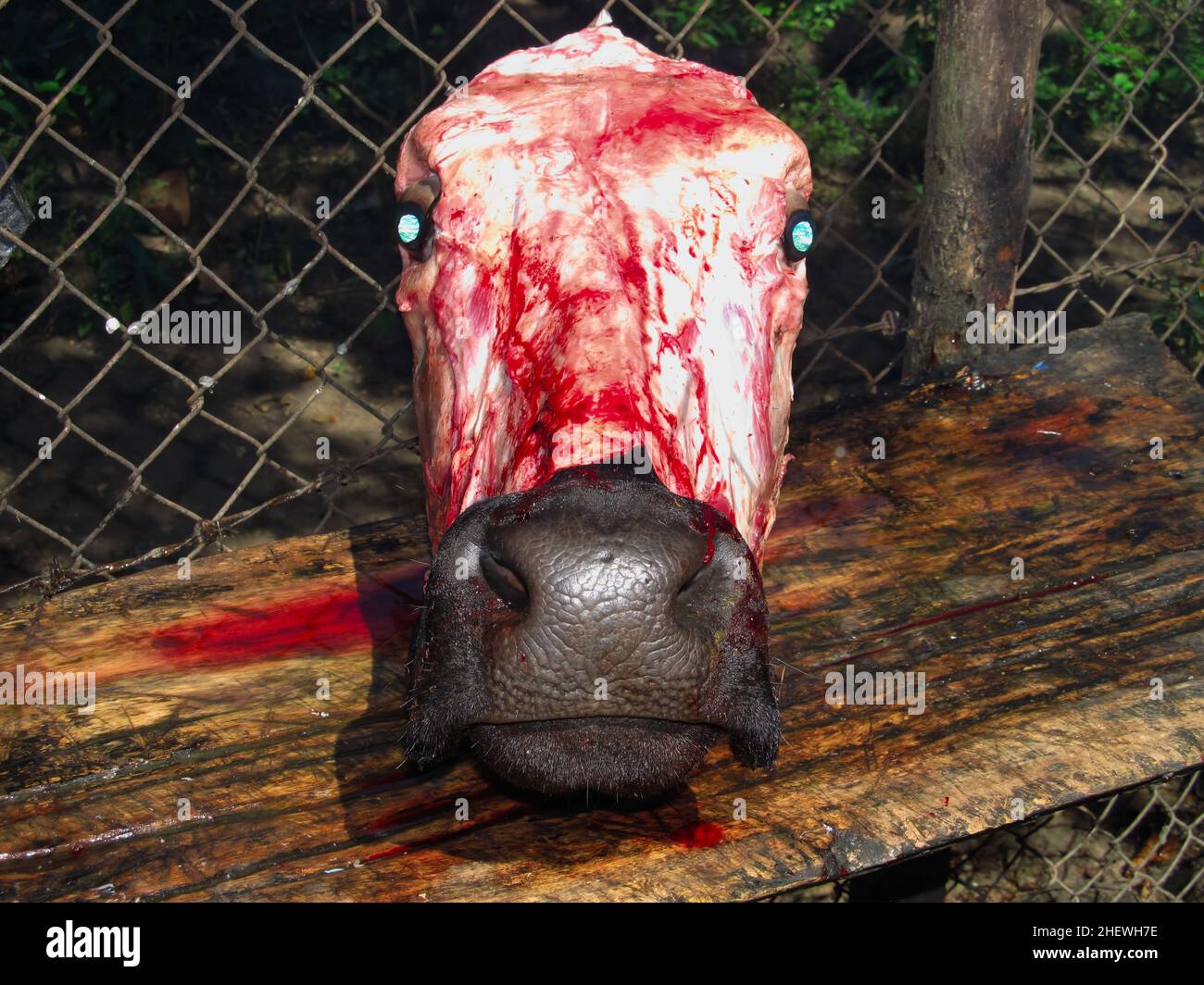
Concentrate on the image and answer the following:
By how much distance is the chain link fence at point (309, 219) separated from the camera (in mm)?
5125

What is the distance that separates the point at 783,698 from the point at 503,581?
0.94 metres

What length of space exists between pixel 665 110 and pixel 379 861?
4.91 feet

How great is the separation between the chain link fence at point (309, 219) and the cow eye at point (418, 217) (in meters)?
2.11

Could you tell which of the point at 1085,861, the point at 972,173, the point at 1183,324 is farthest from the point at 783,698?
the point at 1183,324

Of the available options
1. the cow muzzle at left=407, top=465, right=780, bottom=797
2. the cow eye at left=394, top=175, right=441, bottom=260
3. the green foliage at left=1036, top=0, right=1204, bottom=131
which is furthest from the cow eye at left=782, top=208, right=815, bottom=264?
the green foliage at left=1036, top=0, right=1204, bottom=131

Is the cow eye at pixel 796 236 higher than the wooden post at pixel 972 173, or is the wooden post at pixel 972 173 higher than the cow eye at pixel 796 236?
the wooden post at pixel 972 173

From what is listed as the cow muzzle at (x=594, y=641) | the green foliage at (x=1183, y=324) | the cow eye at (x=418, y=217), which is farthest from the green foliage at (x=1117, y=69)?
the cow muzzle at (x=594, y=641)

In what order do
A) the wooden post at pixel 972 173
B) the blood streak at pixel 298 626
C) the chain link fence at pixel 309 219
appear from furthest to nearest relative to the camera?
the chain link fence at pixel 309 219
the wooden post at pixel 972 173
the blood streak at pixel 298 626

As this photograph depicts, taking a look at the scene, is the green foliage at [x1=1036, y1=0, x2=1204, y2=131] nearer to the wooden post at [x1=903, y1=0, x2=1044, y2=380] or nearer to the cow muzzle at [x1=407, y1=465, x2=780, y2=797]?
the wooden post at [x1=903, y1=0, x2=1044, y2=380]

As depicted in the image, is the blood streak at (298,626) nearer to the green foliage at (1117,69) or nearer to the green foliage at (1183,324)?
the green foliage at (1183,324)

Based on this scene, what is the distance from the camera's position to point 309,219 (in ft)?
20.9

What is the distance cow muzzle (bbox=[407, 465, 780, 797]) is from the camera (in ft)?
5.98

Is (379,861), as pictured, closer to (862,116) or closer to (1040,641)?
(1040,641)

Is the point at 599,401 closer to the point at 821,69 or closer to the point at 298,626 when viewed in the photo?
the point at 298,626
